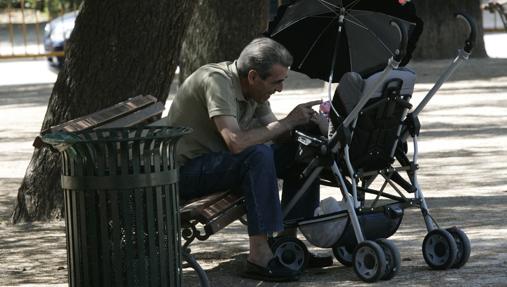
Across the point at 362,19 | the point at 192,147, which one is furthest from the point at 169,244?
the point at 362,19

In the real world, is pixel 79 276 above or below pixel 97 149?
below

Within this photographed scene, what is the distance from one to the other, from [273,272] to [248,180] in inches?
20.0

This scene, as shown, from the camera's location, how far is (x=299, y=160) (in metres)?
7.12

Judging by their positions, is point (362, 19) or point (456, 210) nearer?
point (362, 19)

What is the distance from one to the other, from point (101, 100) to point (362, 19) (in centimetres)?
217

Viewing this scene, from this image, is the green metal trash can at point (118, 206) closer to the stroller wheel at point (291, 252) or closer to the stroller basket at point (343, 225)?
the stroller wheel at point (291, 252)

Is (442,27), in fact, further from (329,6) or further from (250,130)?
(250,130)

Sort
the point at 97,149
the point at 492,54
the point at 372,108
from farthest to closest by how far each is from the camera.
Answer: the point at 492,54
the point at 372,108
the point at 97,149

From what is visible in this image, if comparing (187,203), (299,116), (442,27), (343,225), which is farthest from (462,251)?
(442,27)

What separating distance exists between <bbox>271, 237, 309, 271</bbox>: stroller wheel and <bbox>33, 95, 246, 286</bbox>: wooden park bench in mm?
259

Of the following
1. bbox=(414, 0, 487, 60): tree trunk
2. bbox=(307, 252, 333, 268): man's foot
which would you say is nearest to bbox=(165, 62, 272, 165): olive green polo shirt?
bbox=(307, 252, 333, 268): man's foot

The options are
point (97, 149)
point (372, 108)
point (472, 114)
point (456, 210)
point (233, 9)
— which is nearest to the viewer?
point (97, 149)

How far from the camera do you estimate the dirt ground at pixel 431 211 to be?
7.01 m

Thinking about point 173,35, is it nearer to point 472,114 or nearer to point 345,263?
point 345,263
